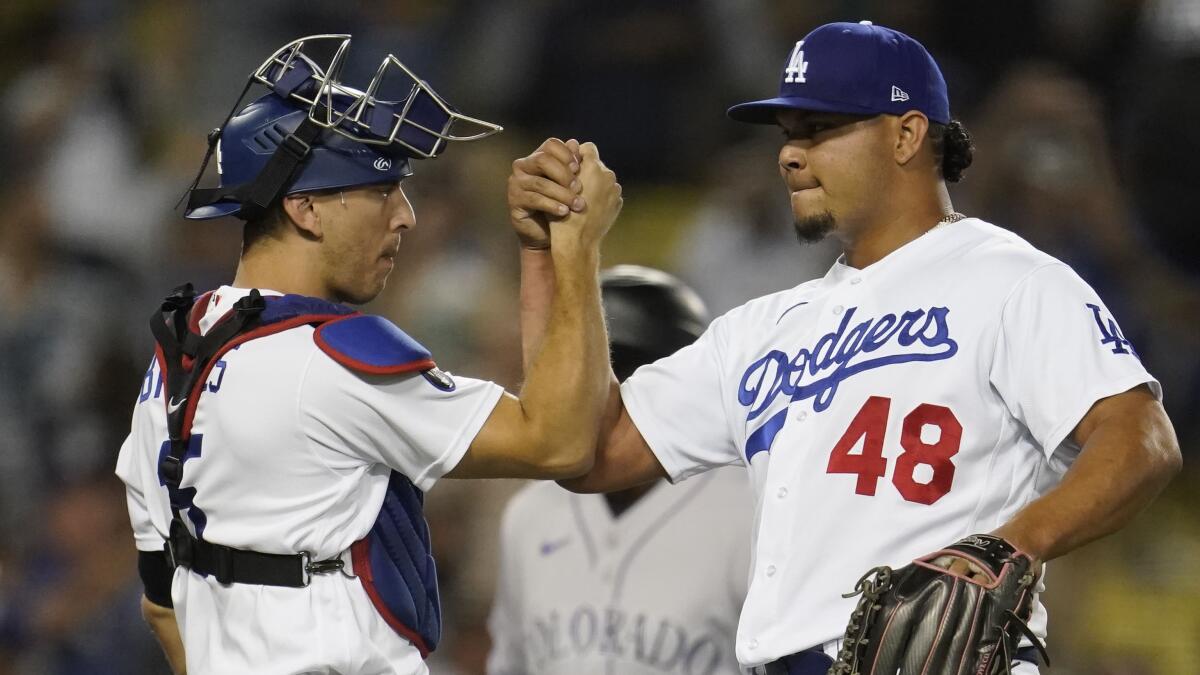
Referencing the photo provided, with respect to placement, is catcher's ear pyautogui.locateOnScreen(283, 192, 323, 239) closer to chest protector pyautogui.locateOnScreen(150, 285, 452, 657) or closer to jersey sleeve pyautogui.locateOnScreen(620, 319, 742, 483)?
chest protector pyautogui.locateOnScreen(150, 285, 452, 657)

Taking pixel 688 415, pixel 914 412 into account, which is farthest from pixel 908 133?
pixel 688 415

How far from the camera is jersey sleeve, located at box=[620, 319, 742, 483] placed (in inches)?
127

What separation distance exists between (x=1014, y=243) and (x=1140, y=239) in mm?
2905

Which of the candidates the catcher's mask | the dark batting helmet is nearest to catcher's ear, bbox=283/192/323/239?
the catcher's mask

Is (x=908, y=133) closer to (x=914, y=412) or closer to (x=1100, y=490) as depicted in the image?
(x=914, y=412)

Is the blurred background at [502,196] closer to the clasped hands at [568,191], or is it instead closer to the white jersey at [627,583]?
the white jersey at [627,583]

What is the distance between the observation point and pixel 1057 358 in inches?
104

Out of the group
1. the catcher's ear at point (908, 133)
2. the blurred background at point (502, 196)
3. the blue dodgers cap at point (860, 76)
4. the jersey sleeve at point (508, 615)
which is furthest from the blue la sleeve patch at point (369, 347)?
the blurred background at point (502, 196)

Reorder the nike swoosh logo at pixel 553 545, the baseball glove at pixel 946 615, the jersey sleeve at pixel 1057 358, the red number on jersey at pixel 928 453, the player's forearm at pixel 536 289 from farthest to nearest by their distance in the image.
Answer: the nike swoosh logo at pixel 553 545, the player's forearm at pixel 536 289, the red number on jersey at pixel 928 453, the jersey sleeve at pixel 1057 358, the baseball glove at pixel 946 615

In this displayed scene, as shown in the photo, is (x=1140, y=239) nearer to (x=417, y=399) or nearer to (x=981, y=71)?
(x=981, y=71)

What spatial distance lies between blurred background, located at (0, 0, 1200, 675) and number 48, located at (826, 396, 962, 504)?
8.00 feet

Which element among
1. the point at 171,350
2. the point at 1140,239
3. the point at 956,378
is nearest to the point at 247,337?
the point at 171,350

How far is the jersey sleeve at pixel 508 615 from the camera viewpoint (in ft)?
13.1

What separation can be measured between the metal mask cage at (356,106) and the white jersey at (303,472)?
1.36 feet
